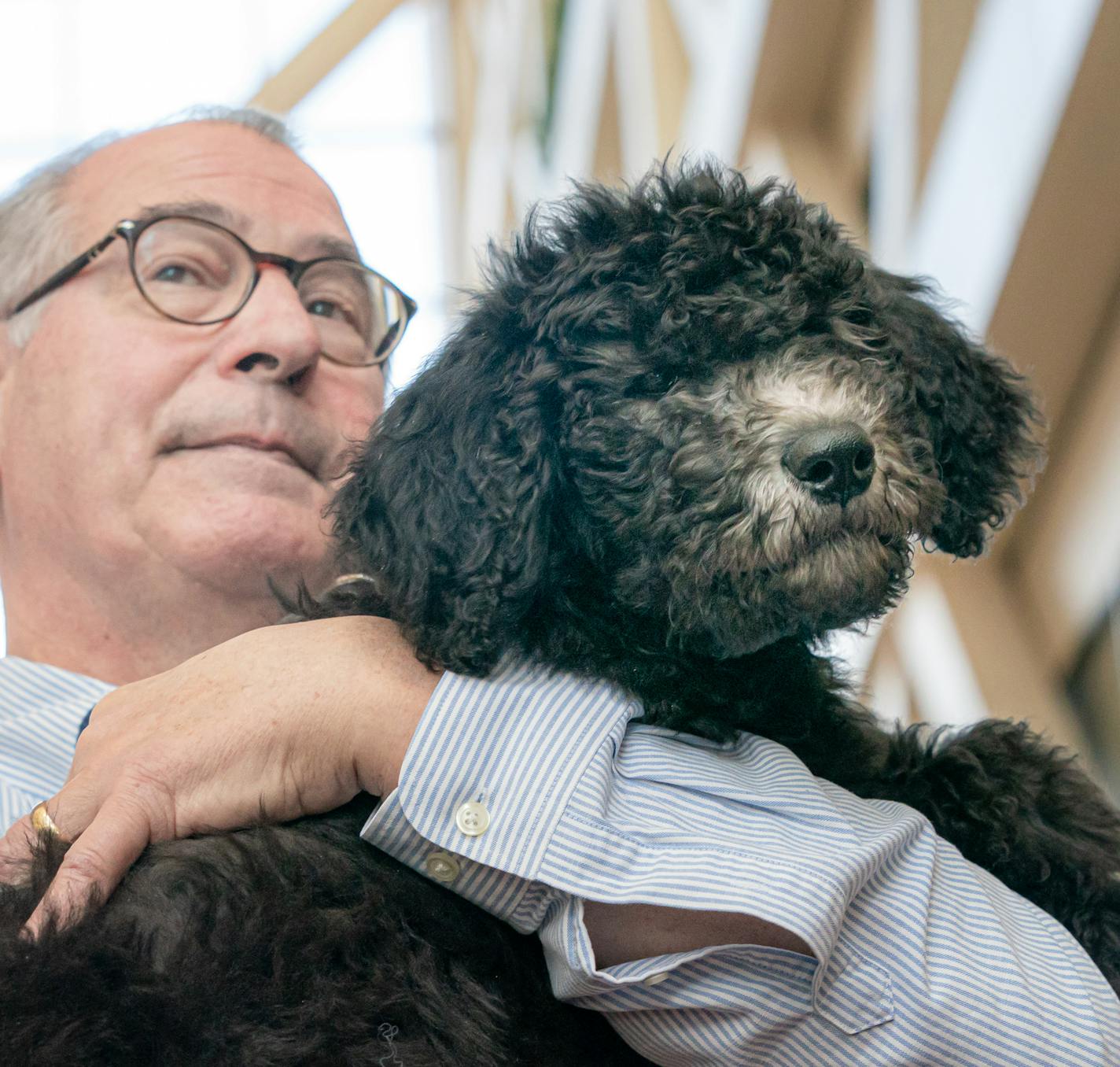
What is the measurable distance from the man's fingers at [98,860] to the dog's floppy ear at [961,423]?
98 centimetres

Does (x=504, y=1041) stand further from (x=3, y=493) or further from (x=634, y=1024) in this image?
(x=3, y=493)

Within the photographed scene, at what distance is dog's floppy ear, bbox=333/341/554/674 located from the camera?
4.25 feet

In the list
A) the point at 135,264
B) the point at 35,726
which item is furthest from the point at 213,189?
the point at 35,726

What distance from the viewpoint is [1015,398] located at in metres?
1.60

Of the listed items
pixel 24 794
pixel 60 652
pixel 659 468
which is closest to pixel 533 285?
pixel 659 468

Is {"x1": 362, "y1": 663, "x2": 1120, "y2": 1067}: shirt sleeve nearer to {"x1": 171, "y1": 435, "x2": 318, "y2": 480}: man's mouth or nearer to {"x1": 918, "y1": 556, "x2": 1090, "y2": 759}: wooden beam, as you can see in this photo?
{"x1": 171, "y1": 435, "x2": 318, "y2": 480}: man's mouth

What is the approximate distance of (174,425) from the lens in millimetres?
1957

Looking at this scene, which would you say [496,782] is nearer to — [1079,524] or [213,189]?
[213,189]

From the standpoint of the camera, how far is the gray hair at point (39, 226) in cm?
217

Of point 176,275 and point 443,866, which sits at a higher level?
point 176,275

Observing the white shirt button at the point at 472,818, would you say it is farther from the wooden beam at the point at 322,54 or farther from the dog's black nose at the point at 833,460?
the wooden beam at the point at 322,54

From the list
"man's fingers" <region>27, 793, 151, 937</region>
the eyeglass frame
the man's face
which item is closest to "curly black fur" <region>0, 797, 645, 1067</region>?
"man's fingers" <region>27, 793, 151, 937</region>

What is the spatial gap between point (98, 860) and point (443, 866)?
35 centimetres

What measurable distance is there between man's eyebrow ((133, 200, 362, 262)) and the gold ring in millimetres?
1095
